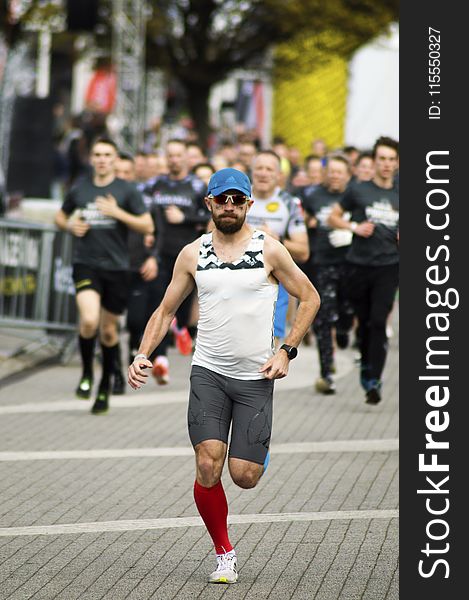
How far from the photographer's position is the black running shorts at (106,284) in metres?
11.6

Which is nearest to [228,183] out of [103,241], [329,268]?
[103,241]

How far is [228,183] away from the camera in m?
6.56

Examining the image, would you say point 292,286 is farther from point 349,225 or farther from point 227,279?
point 349,225

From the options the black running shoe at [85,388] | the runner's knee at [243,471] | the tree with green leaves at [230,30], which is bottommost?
the runner's knee at [243,471]

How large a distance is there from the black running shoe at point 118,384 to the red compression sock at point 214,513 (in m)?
6.14

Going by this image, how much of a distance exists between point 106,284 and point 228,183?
207 inches

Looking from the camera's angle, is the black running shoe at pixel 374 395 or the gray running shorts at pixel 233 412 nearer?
the gray running shorts at pixel 233 412

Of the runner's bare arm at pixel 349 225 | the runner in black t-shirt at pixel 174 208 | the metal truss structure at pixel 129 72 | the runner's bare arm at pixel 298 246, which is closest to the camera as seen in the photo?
the runner's bare arm at pixel 298 246

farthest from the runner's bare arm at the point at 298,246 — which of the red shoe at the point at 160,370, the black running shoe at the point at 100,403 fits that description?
the red shoe at the point at 160,370

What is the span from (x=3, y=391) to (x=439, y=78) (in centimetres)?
815

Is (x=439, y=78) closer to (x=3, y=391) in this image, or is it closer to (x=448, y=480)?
(x=448, y=480)

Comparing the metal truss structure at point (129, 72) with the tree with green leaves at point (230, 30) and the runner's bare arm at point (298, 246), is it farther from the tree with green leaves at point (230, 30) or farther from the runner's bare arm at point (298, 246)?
the runner's bare arm at point (298, 246)

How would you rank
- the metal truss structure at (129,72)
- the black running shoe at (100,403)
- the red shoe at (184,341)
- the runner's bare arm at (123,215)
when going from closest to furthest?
the runner's bare arm at (123,215) → the black running shoe at (100,403) → the red shoe at (184,341) → the metal truss structure at (129,72)

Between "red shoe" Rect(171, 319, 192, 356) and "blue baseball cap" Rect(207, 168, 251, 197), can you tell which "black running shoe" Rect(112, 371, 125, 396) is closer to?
"red shoe" Rect(171, 319, 192, 356)
